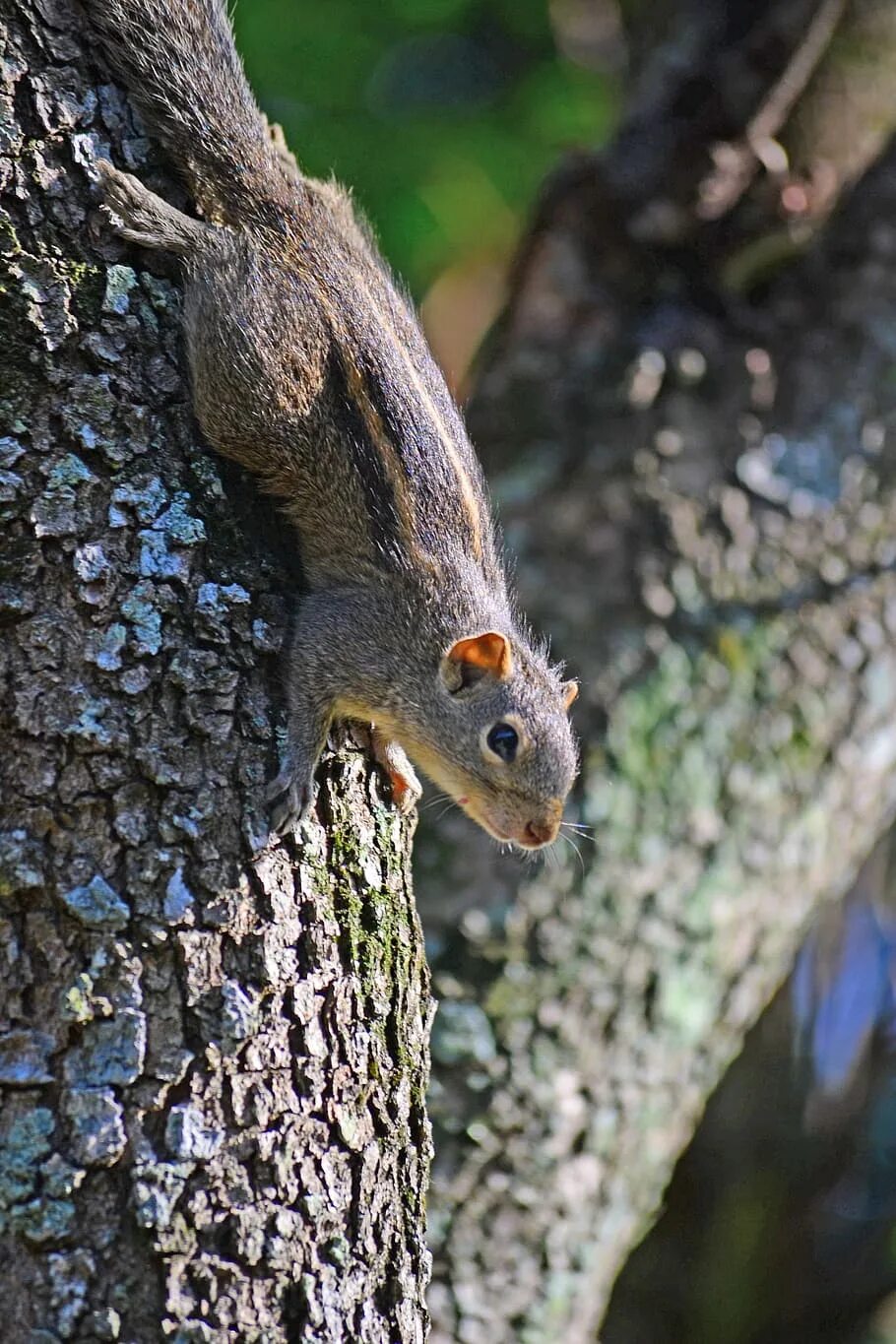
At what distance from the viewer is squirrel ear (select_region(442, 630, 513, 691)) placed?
3.84 m

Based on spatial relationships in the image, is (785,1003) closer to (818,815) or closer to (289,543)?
(818,815)

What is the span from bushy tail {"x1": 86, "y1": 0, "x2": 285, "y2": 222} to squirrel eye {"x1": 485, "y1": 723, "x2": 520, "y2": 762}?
149cm

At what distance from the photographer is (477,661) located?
3.91 m

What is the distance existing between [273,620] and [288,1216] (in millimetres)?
1127

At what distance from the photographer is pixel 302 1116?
256cm

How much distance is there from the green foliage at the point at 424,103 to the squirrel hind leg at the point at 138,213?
2.97 m

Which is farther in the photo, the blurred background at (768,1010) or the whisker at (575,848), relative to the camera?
the blurred background at (768,1010)

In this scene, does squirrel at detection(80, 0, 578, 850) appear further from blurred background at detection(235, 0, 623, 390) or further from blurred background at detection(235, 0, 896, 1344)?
blurred background at detection(235, 0, 623, 390)

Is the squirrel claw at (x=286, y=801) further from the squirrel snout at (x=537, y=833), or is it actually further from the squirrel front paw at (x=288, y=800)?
the squirrel snout at (x=537, y=833)

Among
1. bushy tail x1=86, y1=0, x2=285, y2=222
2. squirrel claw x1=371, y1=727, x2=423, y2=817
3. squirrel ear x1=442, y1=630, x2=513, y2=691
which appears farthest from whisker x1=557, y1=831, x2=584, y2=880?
bushy tail x1=86, y1=0, x2=285, y2=222

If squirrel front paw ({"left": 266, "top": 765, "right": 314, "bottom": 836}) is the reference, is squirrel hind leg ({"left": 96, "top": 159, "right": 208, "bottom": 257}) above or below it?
above

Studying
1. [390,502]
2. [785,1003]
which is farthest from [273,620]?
[785,1003]

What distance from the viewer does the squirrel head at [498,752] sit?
12.8ft

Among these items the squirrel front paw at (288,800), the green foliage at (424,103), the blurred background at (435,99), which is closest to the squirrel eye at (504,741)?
the squirrel front paw at (288,800)
